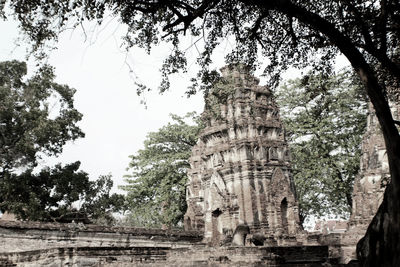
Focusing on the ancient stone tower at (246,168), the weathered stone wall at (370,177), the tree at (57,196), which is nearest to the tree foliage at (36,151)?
the tree at (57,196)

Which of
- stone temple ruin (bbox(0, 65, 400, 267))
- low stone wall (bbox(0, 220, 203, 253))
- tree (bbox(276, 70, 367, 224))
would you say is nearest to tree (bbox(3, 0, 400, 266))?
stone temple ruin (bbox(0, 65, 400, 267))

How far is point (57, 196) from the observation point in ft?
68.1

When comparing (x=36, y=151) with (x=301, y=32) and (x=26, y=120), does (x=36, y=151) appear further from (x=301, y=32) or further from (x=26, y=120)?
(x=301, y=32)

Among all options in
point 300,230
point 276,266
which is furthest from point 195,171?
point 276,266

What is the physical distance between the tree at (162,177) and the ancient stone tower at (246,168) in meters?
7.78

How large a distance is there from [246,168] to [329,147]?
8.87 m

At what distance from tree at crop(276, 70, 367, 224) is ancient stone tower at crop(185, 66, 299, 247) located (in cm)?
594

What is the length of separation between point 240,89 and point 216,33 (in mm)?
8931

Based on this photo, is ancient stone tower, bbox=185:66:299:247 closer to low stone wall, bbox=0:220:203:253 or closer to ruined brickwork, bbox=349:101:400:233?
low stone wall, bbox=0:220:203:253

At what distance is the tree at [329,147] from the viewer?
2380 cm

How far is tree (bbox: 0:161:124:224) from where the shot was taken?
18.8 m

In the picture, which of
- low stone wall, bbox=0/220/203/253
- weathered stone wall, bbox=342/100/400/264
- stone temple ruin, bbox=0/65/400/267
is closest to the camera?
low stone wall, bbox=0/220/203/253

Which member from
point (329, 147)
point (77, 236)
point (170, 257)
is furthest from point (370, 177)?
point (77, 236)

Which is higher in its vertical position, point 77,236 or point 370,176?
point 370,176
